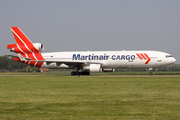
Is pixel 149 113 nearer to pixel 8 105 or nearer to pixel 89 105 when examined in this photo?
pixel 89 105

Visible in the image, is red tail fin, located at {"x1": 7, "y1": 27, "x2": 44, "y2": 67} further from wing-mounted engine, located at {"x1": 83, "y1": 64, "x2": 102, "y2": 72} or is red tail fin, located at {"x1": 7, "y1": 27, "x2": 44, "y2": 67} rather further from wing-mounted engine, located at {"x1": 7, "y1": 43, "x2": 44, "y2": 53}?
wing-mounted engine, located at {"x1": 83, "y1": 64, "x2": 102, "y2": 72}

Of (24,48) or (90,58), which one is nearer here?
(90,58)

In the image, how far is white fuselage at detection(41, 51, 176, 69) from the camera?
37.9m

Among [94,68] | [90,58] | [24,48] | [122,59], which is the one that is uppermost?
[24,48]

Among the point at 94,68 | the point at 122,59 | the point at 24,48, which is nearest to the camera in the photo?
the point at 94,68

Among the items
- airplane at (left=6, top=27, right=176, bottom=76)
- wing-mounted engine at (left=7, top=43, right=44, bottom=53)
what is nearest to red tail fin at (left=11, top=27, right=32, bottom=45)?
airplane at (left=6, top=27, right=176, bottom=76)

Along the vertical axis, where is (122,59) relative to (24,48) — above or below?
below

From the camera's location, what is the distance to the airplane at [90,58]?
38.0 m

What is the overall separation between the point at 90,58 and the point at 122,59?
18.2ft

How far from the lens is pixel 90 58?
40.4 m

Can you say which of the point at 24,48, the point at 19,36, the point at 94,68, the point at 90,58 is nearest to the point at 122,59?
the point at 94,68

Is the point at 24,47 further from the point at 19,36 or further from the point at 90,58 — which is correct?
the point at 90,58

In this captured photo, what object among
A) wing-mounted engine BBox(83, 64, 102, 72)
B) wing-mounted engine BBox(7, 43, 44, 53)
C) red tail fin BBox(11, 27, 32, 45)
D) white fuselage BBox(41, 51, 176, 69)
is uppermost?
red tail fin BBox(11, 27, 32, 45)

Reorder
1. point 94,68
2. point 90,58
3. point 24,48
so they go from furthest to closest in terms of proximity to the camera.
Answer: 1. point 24,48
2. point 90,58
3. point 94,68
